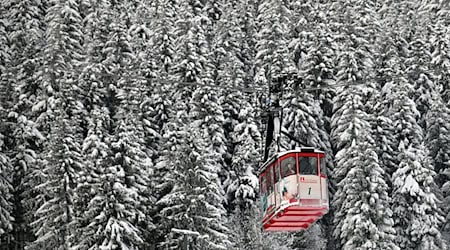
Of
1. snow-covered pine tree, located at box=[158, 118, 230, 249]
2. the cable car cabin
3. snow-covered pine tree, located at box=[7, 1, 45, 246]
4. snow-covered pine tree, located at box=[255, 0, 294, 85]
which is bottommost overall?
the cable car cabin

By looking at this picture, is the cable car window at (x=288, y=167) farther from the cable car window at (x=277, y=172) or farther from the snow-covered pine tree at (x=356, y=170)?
the snow-covered pine tree at (x=356, y=170)

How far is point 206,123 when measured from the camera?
6372 centimetres

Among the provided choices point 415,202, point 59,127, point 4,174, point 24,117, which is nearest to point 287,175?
point 59,127

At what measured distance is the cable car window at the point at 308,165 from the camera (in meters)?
27.4

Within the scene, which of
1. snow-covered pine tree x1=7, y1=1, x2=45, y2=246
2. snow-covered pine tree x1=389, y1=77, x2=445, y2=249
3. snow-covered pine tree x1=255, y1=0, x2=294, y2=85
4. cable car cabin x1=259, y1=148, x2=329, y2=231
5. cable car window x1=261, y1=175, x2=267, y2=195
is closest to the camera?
cable car cabin x1=259, y1=148, x2=329, y2=231

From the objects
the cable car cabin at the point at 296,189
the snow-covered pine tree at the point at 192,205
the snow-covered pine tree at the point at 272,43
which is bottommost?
the cable car cabin at the point at 296,189

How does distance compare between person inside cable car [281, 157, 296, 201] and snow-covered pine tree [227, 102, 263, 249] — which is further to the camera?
snow-covered pine tree [227, 102, 263, 249]

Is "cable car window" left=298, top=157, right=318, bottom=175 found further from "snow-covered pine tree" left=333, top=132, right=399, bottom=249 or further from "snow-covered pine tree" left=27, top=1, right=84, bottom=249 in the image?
"snow-covered pine tree" left=333, top=132, right=399, bottom=249

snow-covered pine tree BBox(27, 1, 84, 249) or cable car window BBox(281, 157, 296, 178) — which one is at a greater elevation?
snow-covered pine tree BBox(27, 1, 84, 249)

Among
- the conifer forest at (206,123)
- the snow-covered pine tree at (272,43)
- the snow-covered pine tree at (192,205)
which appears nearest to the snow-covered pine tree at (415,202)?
the conifer forest at (206,123)

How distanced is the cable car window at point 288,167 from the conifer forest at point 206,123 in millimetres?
10670

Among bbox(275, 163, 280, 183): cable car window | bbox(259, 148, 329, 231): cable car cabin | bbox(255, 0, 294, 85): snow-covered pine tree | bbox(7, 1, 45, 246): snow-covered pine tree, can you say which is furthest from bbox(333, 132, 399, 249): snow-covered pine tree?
bbox(275, 163, 280, 183): cable car window

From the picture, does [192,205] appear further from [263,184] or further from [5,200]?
[263,184]

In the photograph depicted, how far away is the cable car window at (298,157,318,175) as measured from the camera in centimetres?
2742
